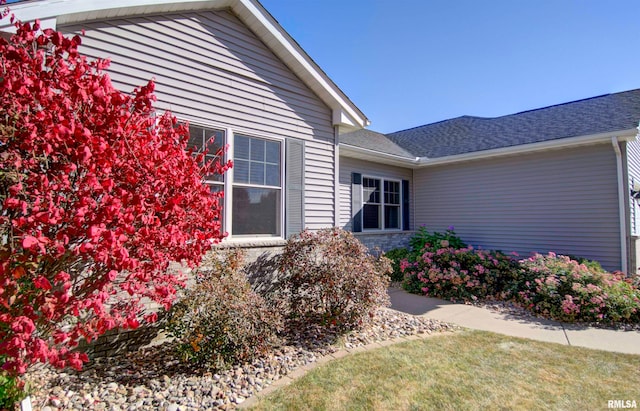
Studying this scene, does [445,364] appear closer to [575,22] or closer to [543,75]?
[575,22]

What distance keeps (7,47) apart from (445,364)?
16.6 feet

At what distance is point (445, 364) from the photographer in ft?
11.8

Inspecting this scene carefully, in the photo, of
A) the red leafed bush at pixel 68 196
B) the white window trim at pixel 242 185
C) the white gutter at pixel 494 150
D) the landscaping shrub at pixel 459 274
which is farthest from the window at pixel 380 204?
the red leafed bush at pixel 68 196

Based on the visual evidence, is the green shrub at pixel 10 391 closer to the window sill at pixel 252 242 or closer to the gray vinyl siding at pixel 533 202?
the window sill at pixel 252 242

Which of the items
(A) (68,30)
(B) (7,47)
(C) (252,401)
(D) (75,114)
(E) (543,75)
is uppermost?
(E) (543,75)

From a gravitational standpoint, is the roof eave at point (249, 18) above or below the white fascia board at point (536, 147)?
above

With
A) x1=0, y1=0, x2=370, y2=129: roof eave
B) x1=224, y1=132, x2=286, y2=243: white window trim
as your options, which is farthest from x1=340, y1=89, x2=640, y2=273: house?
x1=224, y1=132, x2=286, y2=243: white window trim

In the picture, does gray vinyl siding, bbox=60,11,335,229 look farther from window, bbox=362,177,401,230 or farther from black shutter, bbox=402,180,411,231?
black shutter, bbox=402,180,411,231

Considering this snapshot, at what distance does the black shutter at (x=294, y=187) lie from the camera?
547cm

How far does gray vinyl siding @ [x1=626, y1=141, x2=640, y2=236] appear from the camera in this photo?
287 inches

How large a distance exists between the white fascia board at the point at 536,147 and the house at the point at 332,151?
0.03 metres

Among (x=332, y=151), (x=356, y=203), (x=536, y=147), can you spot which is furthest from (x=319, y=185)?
(x=536, y=147)

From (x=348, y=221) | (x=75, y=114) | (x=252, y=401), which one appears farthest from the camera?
(x=348, y=221)

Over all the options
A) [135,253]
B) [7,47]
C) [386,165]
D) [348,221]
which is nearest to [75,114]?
[7,47]
